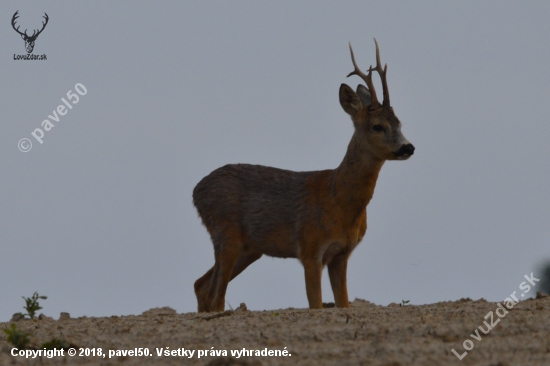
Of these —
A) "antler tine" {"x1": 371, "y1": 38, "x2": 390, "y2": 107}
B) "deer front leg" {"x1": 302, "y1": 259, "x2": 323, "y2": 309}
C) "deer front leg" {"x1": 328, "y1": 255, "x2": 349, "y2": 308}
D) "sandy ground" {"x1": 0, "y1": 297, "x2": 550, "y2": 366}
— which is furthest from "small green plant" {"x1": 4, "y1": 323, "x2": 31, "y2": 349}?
"antler tine" {"x1": 371, "y1": 38, "x2": 390, "y2": 107}

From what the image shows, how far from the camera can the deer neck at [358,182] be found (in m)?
11.5

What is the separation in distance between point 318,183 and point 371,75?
1.59m

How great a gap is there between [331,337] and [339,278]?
524 cm

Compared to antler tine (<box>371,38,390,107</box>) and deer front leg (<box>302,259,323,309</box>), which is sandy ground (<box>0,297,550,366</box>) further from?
Answer: antler tine (<box>371,38,390,107</box>)

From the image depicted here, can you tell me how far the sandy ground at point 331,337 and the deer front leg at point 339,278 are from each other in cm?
312

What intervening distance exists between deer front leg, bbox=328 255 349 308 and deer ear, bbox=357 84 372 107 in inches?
86.8

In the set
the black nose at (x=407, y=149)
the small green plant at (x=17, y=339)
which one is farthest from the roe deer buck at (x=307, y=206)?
the small green plant at (x=17, y=339)

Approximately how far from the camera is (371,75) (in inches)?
463

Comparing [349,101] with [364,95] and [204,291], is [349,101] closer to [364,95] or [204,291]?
[364,95]

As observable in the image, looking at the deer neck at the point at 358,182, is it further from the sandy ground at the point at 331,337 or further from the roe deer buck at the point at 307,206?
the sandy ground at the point at 331,337

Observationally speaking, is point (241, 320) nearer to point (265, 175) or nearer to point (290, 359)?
point (290, 359)

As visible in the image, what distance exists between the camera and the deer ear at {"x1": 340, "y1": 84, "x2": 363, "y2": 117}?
39.4ft

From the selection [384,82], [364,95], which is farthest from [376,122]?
[364,95]

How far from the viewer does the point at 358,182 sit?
38.0 ft
